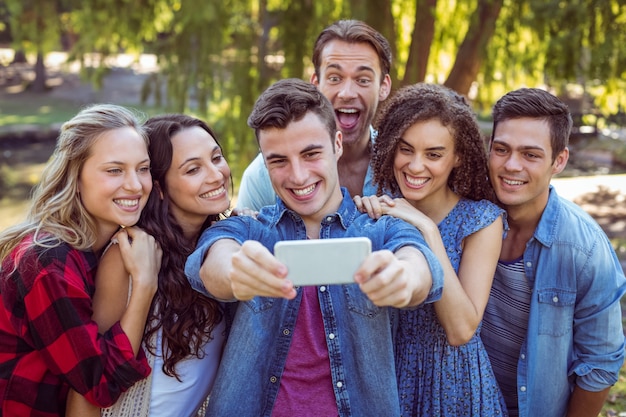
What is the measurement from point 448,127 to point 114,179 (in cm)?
121

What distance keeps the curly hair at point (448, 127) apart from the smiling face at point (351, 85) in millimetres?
943

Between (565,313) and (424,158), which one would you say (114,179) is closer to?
(424,158)

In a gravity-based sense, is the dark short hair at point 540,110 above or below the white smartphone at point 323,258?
above

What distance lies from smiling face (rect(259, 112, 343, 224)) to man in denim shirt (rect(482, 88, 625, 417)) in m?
0.75

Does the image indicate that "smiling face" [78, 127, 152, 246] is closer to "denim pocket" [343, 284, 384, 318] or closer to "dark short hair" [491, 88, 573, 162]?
"denim pocket" [343, 284, 384, 318]

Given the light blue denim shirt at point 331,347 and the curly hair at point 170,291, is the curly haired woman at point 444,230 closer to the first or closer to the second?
the light blue denim shirt at point 331,347

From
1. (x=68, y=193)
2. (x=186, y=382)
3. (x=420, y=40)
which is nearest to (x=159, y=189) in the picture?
(x=68, y=193)

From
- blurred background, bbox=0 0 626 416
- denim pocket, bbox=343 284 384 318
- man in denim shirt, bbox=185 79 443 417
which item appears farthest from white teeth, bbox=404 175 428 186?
blurred background, bbox=0 0 626 416

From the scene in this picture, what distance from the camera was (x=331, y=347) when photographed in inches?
89.0

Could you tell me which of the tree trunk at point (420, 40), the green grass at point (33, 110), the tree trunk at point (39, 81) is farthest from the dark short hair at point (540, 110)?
the tree trunk at point (39, 81)

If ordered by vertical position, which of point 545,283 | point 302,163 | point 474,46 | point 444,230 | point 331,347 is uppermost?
point 474,46

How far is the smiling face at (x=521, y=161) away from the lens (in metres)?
2.70

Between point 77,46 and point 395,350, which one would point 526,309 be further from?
point 77,46

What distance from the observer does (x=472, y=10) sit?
736 centimetres
